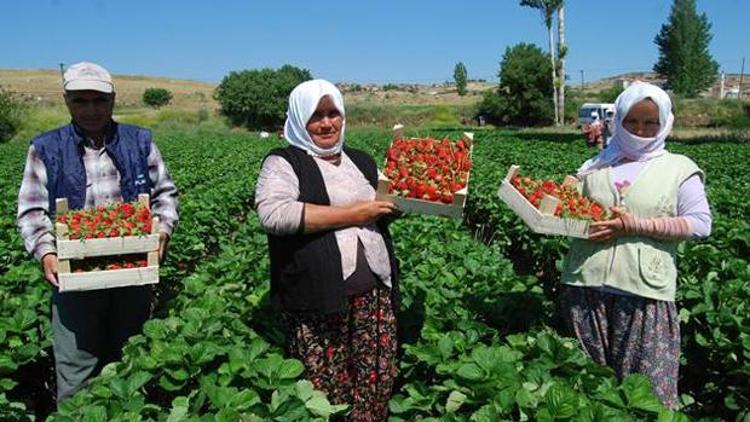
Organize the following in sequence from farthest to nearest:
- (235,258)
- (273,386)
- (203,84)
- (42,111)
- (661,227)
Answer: (203,84)
(42,111)
(235,258)
(661,227)
(273,386)

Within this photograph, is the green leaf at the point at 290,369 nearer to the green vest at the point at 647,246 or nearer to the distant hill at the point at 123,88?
the green vest at the point at 647,246

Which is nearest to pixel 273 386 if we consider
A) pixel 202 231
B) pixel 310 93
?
pixel 310 93

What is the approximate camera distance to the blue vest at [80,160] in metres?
3.00

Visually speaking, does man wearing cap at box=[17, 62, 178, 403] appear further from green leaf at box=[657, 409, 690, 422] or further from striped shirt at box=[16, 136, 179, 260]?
green leaf at box=[657, 409, 690, 422]

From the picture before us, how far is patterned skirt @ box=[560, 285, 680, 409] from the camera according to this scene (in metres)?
2.91

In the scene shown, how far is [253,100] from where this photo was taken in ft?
189

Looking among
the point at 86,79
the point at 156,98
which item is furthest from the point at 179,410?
the point at 156,98

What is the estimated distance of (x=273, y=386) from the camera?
2.57 metres

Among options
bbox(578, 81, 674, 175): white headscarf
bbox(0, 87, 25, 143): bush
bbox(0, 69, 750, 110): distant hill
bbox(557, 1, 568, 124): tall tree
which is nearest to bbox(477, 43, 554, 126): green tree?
bbox(557, 1, 568, 124): tall tree

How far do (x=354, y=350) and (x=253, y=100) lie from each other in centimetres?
5680

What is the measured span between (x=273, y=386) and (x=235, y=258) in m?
2.84

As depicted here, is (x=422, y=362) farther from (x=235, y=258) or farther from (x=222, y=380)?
(x=235, y=258)

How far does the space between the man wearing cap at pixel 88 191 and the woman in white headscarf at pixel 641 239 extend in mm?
2162

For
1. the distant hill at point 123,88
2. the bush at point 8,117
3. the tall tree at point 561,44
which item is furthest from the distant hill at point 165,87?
the tall tree at point 561,44
